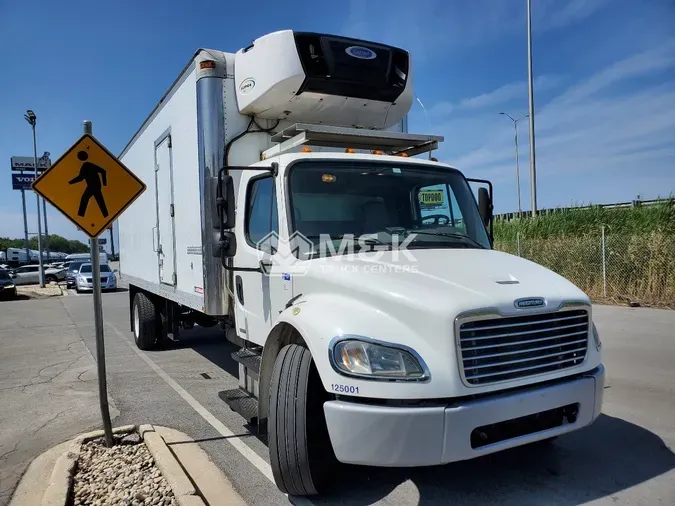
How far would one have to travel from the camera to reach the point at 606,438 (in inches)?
177

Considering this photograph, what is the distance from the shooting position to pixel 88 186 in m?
4.43

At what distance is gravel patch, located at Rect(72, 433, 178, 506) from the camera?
3.59 m

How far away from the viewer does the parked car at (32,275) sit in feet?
122

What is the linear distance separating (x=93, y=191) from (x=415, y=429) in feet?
11.1

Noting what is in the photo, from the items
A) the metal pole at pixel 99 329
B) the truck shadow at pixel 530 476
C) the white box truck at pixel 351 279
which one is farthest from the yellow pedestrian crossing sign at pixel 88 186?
the truck shadow at pixel 530 476

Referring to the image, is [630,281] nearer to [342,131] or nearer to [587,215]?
[587,215]

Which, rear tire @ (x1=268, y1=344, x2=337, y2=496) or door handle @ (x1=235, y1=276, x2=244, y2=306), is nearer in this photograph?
rear tire @ (x1=268, y1=344, x2=337, y2=496)

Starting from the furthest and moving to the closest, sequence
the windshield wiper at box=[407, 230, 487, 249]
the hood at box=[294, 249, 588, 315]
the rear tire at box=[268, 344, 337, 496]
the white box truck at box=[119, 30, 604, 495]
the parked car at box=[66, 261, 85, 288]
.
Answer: the parked car at box=[66, 261, 85, 288]
the windshield wiper at box=[407, 230, 487, 249]
the rear tire at box=[268, 344, 337, 496]
the hood at box=[294, 249, 588, 315]
the white box truck at box=[119, 30, 604, 495]

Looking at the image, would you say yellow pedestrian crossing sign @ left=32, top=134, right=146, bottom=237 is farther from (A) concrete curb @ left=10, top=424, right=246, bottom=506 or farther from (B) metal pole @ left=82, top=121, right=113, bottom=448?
(A) concrete curb @ left=10, top=424, right=246, bottom=506

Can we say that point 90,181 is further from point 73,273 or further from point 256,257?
point 73,273

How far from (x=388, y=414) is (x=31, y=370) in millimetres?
7437

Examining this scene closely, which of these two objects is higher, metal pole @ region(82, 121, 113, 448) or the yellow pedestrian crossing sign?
the yellow pedestrian crossing sign

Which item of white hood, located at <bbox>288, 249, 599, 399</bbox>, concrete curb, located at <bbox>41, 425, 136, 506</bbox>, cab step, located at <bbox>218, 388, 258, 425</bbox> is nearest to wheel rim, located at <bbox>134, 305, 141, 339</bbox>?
concrete curb, located at <bbox>41, 425, 136, 506</bbox>

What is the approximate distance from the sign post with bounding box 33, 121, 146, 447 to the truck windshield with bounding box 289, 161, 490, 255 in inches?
63.5
